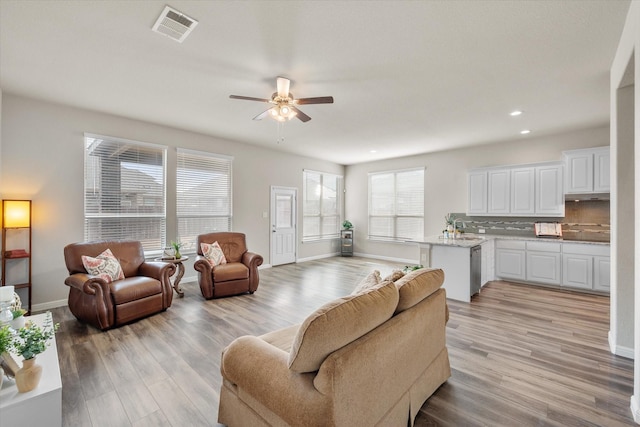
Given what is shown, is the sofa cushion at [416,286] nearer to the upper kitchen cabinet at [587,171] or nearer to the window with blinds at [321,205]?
the upper kitchen cabinet at [587,171]

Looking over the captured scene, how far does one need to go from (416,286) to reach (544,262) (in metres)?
4.72

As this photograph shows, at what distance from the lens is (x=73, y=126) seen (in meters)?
4.19

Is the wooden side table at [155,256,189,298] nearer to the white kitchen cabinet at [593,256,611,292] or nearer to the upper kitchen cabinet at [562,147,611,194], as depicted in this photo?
the white kitchen cabinet at [593,256,611,292]

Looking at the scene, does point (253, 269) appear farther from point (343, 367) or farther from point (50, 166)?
point (343, 367)

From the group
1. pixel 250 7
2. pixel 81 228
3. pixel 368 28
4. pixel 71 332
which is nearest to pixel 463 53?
pixel 368 28

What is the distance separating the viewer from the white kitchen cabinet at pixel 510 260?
17.6 feet

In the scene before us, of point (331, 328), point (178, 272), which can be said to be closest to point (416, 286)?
point (331, 328)

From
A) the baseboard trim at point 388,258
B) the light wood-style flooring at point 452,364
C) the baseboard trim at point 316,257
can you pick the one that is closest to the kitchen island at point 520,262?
the light wood-style flooring at point 452,364

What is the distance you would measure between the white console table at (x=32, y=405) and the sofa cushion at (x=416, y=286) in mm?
2081

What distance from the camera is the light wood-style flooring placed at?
1.95 meters

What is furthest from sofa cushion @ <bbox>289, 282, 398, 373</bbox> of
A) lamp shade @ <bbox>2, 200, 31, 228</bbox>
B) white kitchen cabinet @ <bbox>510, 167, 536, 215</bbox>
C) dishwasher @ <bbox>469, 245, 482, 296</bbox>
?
white kitchen cabinet @ <bbox>510, 167, 536, 215</bbox>

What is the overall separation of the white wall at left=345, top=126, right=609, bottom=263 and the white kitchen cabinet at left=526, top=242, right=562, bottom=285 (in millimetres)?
1678

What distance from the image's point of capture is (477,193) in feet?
20.0

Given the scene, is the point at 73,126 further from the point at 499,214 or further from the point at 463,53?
the point at 499,214
